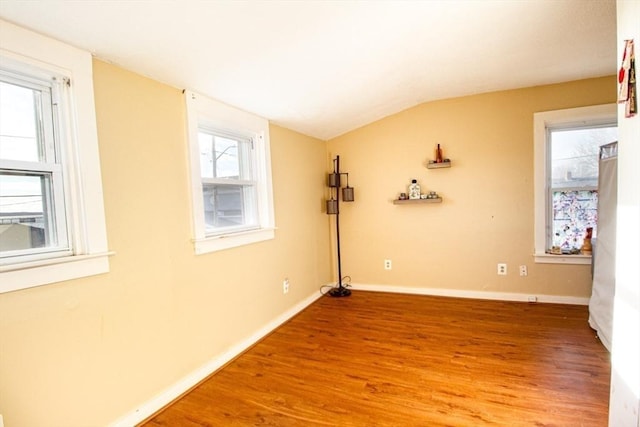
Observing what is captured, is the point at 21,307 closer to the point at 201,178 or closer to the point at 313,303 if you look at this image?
the point at 201,178

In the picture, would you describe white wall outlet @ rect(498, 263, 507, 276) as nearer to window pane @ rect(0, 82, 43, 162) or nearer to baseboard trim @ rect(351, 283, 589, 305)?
baseboard trim @ rect(351, 283, 589, 305)

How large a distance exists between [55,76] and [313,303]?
120 inches

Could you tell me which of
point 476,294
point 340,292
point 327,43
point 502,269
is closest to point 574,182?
Result: point 502,269

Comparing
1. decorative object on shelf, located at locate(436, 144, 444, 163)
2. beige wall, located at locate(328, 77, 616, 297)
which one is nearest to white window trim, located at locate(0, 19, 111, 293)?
beige wall, located at locate(328, 77, 616, 297)

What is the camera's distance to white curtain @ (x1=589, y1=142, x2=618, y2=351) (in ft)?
7.70

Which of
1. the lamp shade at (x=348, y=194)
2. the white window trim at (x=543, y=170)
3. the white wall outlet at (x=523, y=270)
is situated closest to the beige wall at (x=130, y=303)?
the lamp shade at (x=348, y=194)

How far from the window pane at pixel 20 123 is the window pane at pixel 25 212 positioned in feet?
0.34

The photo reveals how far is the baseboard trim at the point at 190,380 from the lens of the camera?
5.67 ft

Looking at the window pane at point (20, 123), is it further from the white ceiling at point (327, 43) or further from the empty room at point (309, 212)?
the white ceiling at point (327, 43)

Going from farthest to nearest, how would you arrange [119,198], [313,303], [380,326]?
[313,303], [380,326], [119,198]

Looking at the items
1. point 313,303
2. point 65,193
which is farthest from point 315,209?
point 65,193

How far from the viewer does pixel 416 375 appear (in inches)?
82.8

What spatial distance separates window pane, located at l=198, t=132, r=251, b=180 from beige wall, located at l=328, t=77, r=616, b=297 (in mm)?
1615

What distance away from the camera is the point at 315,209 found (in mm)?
A: 3896
